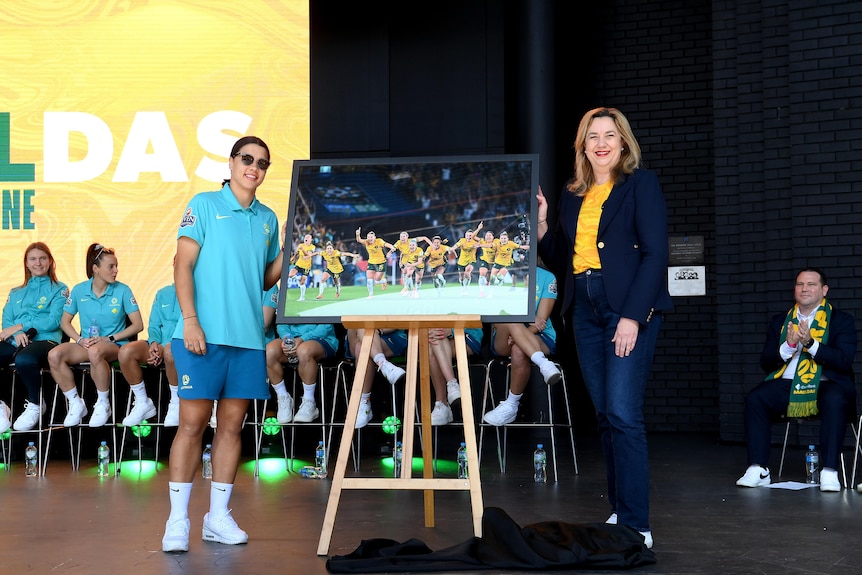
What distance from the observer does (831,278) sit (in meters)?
7.02

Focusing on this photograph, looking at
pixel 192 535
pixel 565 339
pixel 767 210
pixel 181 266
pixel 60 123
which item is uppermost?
pixel 60 123

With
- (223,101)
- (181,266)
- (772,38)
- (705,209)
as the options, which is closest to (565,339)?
(705,209)

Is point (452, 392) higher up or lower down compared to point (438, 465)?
higher up

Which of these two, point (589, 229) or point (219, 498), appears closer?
point (589, 229)

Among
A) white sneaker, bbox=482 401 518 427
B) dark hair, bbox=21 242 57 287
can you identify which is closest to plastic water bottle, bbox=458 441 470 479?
white sneaker, bbox=482 401 518 427

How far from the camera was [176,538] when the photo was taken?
147 inches

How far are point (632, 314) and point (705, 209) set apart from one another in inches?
200

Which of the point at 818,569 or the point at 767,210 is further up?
the point at 767,210

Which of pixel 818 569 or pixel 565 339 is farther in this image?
pixel 565 339

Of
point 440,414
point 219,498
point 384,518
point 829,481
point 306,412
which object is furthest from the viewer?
point 306,412

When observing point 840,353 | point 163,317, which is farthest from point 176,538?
point 840,353

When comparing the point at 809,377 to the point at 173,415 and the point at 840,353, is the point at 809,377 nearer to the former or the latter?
the point at 840,353

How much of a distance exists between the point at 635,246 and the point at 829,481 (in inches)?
89.2

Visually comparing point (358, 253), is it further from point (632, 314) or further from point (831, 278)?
point (831, 278)
